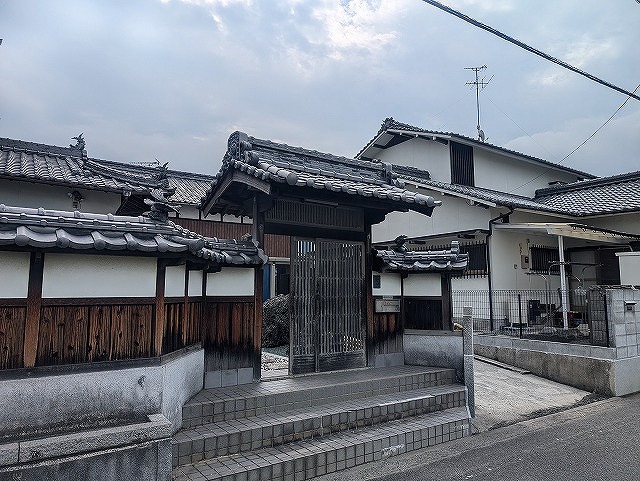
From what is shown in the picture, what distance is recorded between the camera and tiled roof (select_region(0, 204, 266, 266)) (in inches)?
163

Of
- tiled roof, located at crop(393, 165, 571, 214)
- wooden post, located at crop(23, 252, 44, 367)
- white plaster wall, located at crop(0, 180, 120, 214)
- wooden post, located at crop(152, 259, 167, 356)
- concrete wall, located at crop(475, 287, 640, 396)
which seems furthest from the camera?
tiled roof, located at crop(393, 165, 571, 214)

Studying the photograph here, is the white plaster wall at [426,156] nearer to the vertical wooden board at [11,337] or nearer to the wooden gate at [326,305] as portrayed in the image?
the wooden gate at [326,305]

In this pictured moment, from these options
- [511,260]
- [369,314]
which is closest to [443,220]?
[511,260]

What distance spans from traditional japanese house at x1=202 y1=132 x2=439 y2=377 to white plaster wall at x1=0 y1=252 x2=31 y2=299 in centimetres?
350

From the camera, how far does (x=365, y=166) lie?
9453mm

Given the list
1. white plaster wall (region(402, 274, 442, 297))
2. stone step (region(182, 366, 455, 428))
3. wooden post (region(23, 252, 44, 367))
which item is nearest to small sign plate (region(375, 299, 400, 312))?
white plaster wall (region(402, 274, 442, 297))

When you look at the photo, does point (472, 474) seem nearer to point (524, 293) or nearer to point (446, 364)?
point (446, 364)

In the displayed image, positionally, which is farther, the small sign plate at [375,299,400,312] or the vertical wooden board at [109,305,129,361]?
the small sign plate at [375,299,400,312]

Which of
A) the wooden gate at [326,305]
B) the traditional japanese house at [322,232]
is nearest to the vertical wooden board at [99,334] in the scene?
the traditional japanese house at [322,232]

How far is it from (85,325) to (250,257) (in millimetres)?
2751

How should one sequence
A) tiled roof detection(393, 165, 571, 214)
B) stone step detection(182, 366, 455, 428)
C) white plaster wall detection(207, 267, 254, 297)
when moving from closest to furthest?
stone step detection(182, 366, 455, 428)
white plaster wall detection(207, 267, 254, 297)
tiled roof detection(393, 165, 571, 214)

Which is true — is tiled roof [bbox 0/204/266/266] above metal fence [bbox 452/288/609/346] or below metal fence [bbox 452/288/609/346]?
above

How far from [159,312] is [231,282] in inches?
75.4

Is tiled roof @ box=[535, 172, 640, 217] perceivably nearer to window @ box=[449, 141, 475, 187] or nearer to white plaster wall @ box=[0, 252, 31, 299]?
window @ box=[449, 141, 475, 187]
